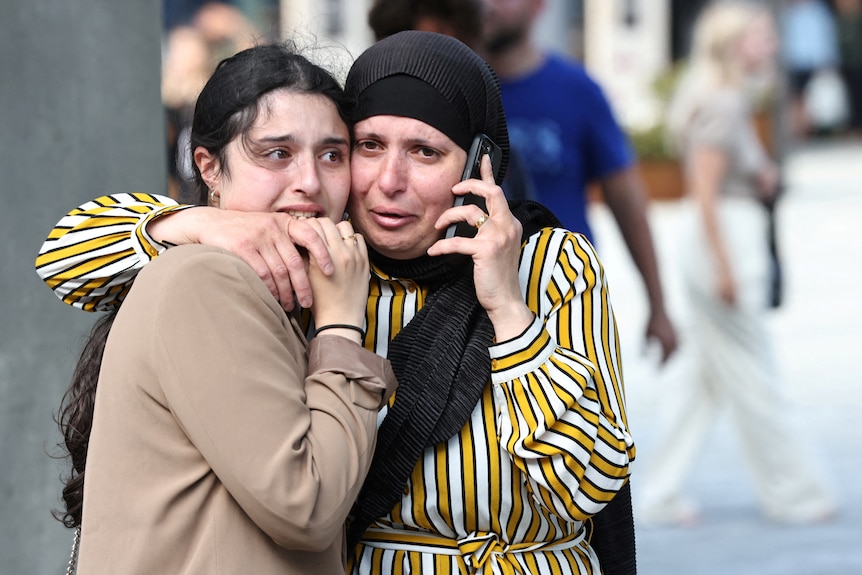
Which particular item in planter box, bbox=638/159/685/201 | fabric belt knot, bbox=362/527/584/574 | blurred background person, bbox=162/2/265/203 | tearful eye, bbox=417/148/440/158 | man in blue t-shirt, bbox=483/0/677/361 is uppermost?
blurred background person, bbox=162/2/265/203

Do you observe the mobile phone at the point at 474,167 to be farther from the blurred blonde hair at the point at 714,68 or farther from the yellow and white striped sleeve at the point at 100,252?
the blurred blonde hair at the point at 714,68

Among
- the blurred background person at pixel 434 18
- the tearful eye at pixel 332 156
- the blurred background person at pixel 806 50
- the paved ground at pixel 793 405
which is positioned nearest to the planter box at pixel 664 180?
the paved ground at pixel 793 405

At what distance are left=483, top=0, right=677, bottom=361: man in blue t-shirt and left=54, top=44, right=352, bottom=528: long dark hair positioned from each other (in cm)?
240

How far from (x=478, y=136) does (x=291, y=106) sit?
1.31ft

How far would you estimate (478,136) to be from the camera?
2582 mm

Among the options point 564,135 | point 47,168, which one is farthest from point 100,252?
point 564,135

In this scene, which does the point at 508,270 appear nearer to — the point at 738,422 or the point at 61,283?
the point at 61,283

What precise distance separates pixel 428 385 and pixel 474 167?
464 millimetres

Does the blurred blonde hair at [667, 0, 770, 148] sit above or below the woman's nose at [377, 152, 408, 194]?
above

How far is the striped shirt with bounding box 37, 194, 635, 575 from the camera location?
7.43 feet

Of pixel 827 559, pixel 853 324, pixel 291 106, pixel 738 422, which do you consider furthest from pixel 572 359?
pixel 853 324

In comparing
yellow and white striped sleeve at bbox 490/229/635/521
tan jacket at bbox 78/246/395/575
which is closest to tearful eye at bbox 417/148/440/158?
yellow and white striped sleeve at bbox 490/229/635/521

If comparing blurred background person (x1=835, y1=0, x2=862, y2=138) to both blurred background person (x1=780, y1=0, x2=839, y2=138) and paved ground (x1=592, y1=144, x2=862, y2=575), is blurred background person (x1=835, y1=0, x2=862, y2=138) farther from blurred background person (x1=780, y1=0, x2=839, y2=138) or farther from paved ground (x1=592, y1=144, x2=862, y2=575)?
paved ground (x1=592, y1=144, x2=862, y2=575)

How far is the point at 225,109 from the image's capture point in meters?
2.41
